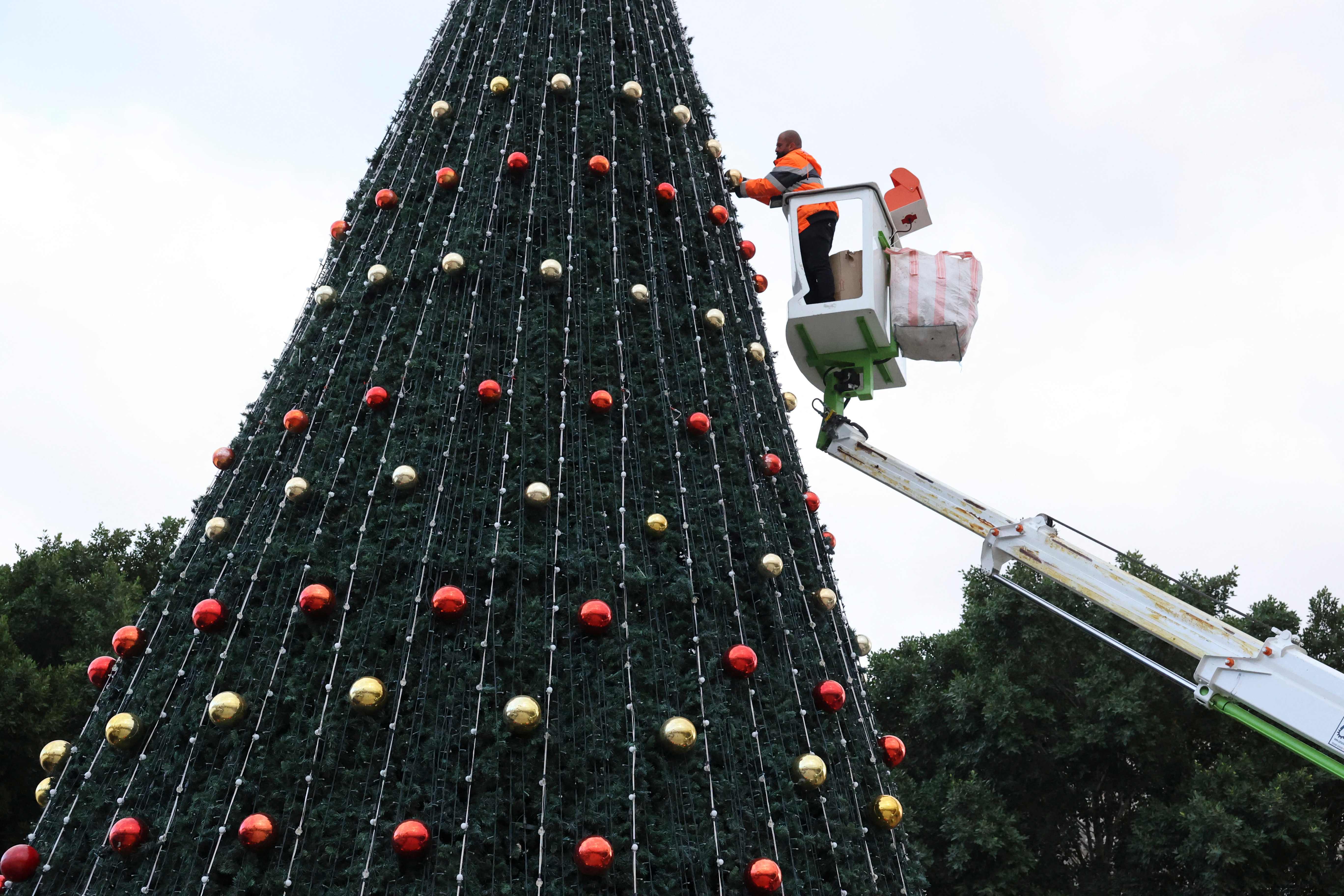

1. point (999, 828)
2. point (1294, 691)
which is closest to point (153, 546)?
point (999, 828)

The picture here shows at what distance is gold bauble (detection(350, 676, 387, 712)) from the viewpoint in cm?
271

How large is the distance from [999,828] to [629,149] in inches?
414

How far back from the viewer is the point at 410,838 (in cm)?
251

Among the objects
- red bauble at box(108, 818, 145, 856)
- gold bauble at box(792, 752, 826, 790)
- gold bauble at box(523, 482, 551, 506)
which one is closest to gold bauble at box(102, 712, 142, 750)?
red bauble at box(108, 818, 145, 856)

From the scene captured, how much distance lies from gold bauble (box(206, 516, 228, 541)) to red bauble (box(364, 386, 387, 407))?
643 mm

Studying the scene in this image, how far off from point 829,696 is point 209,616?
6.39ft

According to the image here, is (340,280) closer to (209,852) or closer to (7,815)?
(209,852)

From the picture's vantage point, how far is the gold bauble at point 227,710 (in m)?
2.80

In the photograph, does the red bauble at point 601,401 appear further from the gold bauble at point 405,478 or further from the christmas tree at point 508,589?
the gold bauble at point 405,478

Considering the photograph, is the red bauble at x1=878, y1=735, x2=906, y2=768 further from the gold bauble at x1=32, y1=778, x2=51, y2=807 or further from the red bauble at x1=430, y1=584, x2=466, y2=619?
the gold bauble at x1=32, y1=778, x2=51, y2=807

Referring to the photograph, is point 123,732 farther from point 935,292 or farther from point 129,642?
point 935,292

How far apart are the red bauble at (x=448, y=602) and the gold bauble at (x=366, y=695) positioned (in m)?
0.25

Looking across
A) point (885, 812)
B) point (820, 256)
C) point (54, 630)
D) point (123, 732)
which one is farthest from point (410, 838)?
point (54, 630)

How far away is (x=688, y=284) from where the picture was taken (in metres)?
3.89
